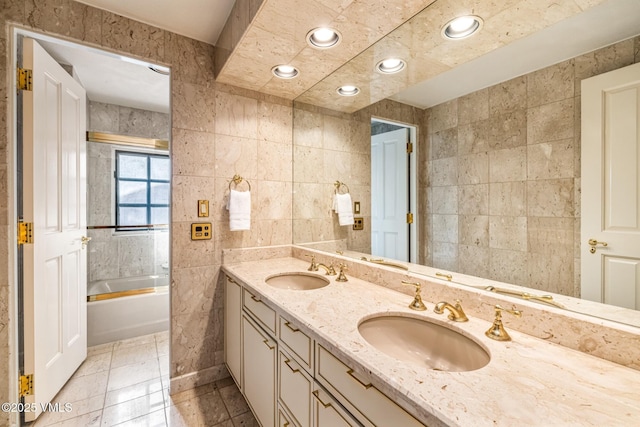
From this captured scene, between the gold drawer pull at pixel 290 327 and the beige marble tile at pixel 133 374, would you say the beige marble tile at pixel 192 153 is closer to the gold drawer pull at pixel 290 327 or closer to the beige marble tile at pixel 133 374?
the gold drawer pull at pixel 290 327

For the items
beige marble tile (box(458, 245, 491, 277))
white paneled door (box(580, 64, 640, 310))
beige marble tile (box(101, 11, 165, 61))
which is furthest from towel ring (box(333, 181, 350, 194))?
beige marble tile (box(101, 11, 165, 61))

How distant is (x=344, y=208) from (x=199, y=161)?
1053mm

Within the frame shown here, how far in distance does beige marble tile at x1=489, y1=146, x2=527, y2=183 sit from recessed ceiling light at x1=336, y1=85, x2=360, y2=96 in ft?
3.31

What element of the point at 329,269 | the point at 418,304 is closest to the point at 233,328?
the point at 329,269

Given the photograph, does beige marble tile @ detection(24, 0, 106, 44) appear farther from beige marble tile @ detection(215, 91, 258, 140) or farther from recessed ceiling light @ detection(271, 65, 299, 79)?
recessed ceiling light @ detection(271, 65, 299, 79)

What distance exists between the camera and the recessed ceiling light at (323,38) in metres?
1.40

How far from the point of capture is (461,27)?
1227 millimetres

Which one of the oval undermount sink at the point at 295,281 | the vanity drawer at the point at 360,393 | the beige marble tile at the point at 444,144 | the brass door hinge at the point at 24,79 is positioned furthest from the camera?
the oval undermount sink at the point at 295,281

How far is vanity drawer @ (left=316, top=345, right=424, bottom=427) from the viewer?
65 centimetres

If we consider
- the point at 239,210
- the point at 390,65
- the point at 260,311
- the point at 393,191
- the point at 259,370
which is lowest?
the point at 259,370

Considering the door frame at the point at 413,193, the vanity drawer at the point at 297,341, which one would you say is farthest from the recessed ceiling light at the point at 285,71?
the vanity drawer at the point at 297,341

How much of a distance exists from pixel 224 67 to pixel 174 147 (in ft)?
2.00

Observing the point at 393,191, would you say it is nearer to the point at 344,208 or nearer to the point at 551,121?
the point at 344,208

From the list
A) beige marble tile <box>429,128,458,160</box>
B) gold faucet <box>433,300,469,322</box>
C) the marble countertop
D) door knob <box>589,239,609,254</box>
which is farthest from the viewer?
beige marble tile <box>429,128,458,160</box>
